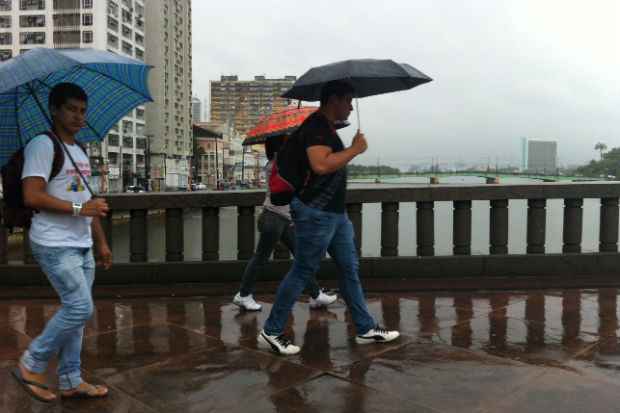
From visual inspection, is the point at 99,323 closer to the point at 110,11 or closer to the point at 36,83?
the point at 36,83

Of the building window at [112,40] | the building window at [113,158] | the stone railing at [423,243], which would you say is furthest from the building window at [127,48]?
the stone railing at [423,243]

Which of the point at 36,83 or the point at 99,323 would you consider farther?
the point at 99,323

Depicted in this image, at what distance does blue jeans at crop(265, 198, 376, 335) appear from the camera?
12.9 feet

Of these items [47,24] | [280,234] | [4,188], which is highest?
[47,24]

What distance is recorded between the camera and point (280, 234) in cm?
513

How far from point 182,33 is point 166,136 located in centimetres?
2546

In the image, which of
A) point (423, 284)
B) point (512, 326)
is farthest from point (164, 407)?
point (423, 284)

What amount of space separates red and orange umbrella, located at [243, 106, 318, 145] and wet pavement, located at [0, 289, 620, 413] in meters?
1.57

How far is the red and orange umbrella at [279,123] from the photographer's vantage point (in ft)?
16.8

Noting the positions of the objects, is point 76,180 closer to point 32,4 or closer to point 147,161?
point 32,4

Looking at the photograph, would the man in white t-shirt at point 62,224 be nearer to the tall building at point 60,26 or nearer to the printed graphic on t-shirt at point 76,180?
the printed graphic on t-shirt at point 76,180

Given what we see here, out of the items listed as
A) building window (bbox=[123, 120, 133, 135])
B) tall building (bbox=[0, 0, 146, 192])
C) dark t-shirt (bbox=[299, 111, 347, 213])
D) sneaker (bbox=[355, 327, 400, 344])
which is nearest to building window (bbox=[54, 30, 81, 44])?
tall building (bbox=[0, 0, 146, 192])

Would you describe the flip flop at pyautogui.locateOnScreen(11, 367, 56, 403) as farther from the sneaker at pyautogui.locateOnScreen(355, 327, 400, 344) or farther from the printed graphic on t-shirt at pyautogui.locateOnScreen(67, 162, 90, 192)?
the sneaker at pyautogui.locateOnScreen(355, 327, 400, 344)

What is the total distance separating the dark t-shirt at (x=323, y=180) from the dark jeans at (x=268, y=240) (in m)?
Answer: 1.14
